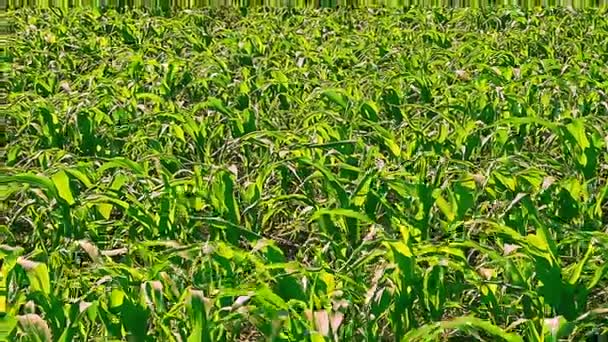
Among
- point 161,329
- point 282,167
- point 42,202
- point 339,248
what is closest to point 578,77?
point 282,167

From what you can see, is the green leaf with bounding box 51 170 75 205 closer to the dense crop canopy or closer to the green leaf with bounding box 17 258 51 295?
the dense crop canopy

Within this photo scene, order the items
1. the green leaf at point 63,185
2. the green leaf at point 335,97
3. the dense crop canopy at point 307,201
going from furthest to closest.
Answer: the green leaf at point 335,97 < the green leaf at point 63,185 < the dense crop canopy at point 307,201

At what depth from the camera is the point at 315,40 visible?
8227 mm

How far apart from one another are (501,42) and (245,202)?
15.2ft

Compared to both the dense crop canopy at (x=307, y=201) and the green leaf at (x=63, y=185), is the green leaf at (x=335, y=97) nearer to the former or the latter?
the dense crop canopy at (x=307, y=201)

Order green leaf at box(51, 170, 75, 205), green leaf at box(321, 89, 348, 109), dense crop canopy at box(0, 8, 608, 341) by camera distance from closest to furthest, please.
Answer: dense crop canopy at box(0, 8, 608, 341)
green leaf at box(51, 170, 75, 205)
green leaf at box(321, 89, 348, 109)

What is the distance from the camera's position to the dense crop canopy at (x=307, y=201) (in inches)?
102

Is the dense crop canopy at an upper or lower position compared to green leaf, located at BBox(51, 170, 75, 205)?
lower

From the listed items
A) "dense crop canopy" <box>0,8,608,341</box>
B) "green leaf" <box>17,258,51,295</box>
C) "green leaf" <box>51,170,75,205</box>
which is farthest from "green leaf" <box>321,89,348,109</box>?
"green leaf" <box>17,258,51,295</box>

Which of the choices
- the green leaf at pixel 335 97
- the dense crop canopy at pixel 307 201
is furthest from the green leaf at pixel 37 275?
the green leaf at pixel 335 97

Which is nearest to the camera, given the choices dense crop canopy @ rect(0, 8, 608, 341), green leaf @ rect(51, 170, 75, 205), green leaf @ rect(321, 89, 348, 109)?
dense crop canopy @ rect(0, 8, 608, 341)

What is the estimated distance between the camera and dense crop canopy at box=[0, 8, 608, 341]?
2598 mm

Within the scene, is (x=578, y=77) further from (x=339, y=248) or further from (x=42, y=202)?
(x=42, y=202)

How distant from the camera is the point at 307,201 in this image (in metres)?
3.45
